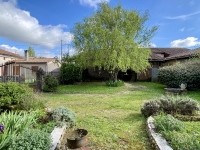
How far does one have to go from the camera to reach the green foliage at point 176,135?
8.49 ft

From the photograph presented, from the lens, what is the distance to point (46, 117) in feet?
14.1

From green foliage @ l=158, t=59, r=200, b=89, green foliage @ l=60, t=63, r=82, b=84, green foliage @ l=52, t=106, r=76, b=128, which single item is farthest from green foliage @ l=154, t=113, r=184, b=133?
green foliage @ l=60, t=63, r=82, b=84

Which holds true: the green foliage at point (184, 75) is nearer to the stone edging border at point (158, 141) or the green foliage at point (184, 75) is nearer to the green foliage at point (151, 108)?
the green foliage at point (151, 108)

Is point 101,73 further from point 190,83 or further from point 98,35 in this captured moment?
point 190,83

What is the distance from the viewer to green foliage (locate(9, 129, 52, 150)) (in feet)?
7.51

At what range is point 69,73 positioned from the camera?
15.3 metres

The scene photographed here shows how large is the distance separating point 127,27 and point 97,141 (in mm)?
10995

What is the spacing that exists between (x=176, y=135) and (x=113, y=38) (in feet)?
32.9

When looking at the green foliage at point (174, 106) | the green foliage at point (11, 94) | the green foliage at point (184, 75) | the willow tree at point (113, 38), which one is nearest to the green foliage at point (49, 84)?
the willow tree at point (113, 38)

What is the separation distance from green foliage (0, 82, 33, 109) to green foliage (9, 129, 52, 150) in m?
2.95

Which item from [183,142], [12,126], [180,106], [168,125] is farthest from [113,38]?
[12,126]

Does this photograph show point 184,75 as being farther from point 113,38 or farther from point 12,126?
point 12,126

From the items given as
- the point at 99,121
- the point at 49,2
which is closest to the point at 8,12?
the point at 49,2

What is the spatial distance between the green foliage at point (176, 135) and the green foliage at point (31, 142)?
7.91ft
